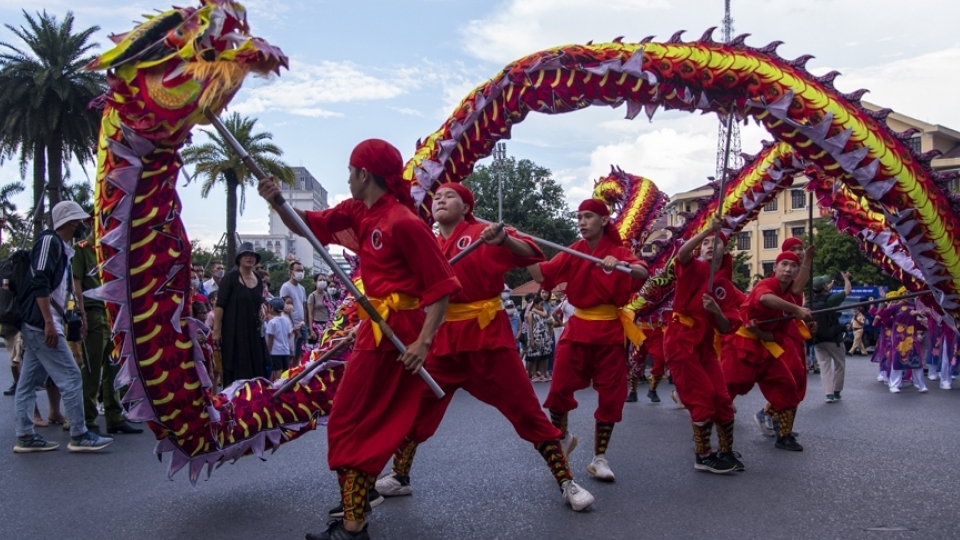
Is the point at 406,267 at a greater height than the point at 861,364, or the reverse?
the point at 406,267

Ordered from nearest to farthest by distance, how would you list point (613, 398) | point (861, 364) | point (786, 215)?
point (613, 398), point (861, 364), point (786, 215)

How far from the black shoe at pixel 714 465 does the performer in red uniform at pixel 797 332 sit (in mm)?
1285

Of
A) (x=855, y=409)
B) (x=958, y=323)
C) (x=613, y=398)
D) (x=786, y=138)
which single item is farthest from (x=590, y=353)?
(x=855, y=409)

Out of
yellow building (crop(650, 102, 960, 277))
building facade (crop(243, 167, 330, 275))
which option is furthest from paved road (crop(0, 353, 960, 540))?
building facade (crop(243, 167, 330, 275))

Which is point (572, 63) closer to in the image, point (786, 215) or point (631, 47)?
point (631, 47)

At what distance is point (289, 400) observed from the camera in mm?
4824

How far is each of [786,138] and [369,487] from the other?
12.0 feet

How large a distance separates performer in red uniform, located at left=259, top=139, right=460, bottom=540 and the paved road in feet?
2.17

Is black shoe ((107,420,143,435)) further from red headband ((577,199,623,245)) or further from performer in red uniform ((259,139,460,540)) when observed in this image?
red headband ((577,199,623,245))

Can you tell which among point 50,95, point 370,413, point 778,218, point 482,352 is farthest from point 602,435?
point 778,218

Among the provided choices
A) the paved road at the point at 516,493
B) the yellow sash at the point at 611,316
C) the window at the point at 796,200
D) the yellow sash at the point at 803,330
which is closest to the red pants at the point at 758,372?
the paved road at the point at 516,493

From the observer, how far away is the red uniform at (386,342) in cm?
373

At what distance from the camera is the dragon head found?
3715mm

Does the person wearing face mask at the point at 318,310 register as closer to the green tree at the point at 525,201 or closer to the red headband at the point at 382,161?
the red headband at the point at 382,161
